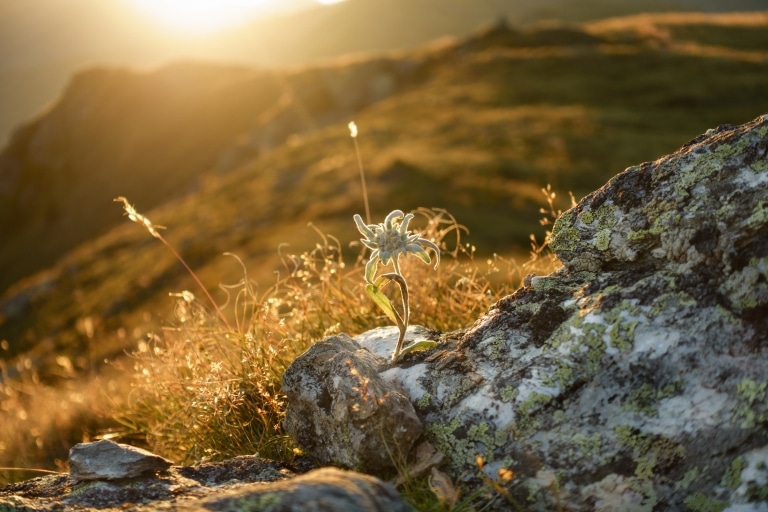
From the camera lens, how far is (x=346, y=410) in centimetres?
348

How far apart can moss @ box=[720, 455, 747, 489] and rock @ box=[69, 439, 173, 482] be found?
2.88 m

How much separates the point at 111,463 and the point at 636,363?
2858 mm

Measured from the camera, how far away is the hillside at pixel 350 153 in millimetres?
28703

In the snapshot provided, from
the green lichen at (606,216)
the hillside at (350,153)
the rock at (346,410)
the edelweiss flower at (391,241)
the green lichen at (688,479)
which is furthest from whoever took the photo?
the hillside at (350,153)

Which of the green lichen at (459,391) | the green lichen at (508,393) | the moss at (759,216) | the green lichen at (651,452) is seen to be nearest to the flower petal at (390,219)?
the green lichen at (459,391)

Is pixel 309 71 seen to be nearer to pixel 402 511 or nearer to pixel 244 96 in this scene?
pixel 244 96

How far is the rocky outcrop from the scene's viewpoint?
299cm

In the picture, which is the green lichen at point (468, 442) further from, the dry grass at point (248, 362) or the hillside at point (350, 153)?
the hillside at point (350, 153)

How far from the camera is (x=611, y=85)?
1821 inches

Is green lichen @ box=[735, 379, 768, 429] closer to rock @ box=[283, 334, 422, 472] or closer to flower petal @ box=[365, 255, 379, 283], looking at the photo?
rock @ box=[283, 334, 422, 472]

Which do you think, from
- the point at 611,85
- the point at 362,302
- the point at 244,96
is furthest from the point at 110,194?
the point at 362,302

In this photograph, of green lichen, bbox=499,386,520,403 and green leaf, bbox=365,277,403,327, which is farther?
green leaf, bbox=365,277,403,327

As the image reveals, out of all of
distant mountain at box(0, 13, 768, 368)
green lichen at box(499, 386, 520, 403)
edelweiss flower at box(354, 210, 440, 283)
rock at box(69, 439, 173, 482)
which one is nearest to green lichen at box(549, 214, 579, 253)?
edelweiss flower at box(354, 210, 440, 283)

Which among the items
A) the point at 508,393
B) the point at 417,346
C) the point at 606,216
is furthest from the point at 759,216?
A: the point at 417,346
